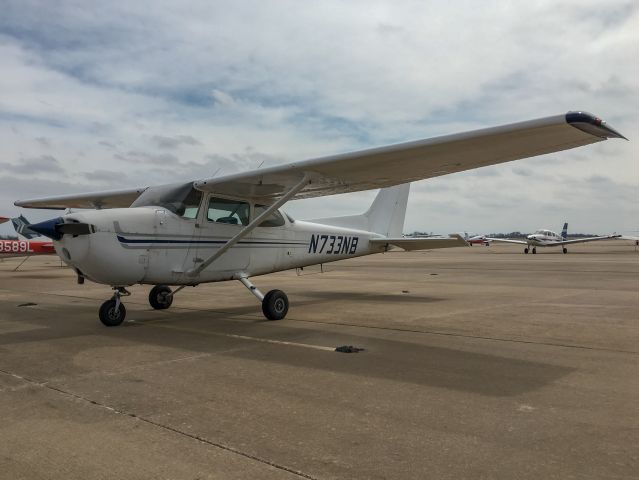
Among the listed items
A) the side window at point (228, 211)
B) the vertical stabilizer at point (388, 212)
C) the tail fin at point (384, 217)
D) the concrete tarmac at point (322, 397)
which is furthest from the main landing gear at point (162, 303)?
the vertical stabilizer at point (388, 212)

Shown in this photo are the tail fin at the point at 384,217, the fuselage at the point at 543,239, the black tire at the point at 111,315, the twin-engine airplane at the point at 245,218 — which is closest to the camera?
the twin-engine airplane at the point at 245,218

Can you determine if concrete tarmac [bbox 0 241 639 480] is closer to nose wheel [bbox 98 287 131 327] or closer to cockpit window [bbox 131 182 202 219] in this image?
nose wheel [bbox 98 287 131 327]

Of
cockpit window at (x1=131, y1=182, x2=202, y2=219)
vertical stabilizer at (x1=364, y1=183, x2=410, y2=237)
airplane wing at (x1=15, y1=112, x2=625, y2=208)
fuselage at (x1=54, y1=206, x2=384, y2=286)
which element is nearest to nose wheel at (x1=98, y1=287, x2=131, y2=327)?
→ fuselage at (x1=54, y1=206, x2=384, y2=286)

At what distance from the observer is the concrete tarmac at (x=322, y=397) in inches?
112

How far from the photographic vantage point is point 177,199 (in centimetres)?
820

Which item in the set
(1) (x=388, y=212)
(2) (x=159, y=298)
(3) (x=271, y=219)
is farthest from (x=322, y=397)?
(1) (x=388, y=212)

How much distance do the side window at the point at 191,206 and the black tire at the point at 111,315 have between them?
1.76 m

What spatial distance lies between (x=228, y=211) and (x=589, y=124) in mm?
5831

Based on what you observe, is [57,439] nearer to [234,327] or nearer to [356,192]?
[234,327]

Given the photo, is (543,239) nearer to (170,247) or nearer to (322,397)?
(170,247)

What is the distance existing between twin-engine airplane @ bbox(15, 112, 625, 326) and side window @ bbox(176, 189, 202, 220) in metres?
0.02

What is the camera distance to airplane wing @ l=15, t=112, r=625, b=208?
5.51 metres

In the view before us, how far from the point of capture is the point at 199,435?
3.24 meters

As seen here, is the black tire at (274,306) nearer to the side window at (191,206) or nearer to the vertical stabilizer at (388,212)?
the side window at (191,206)
